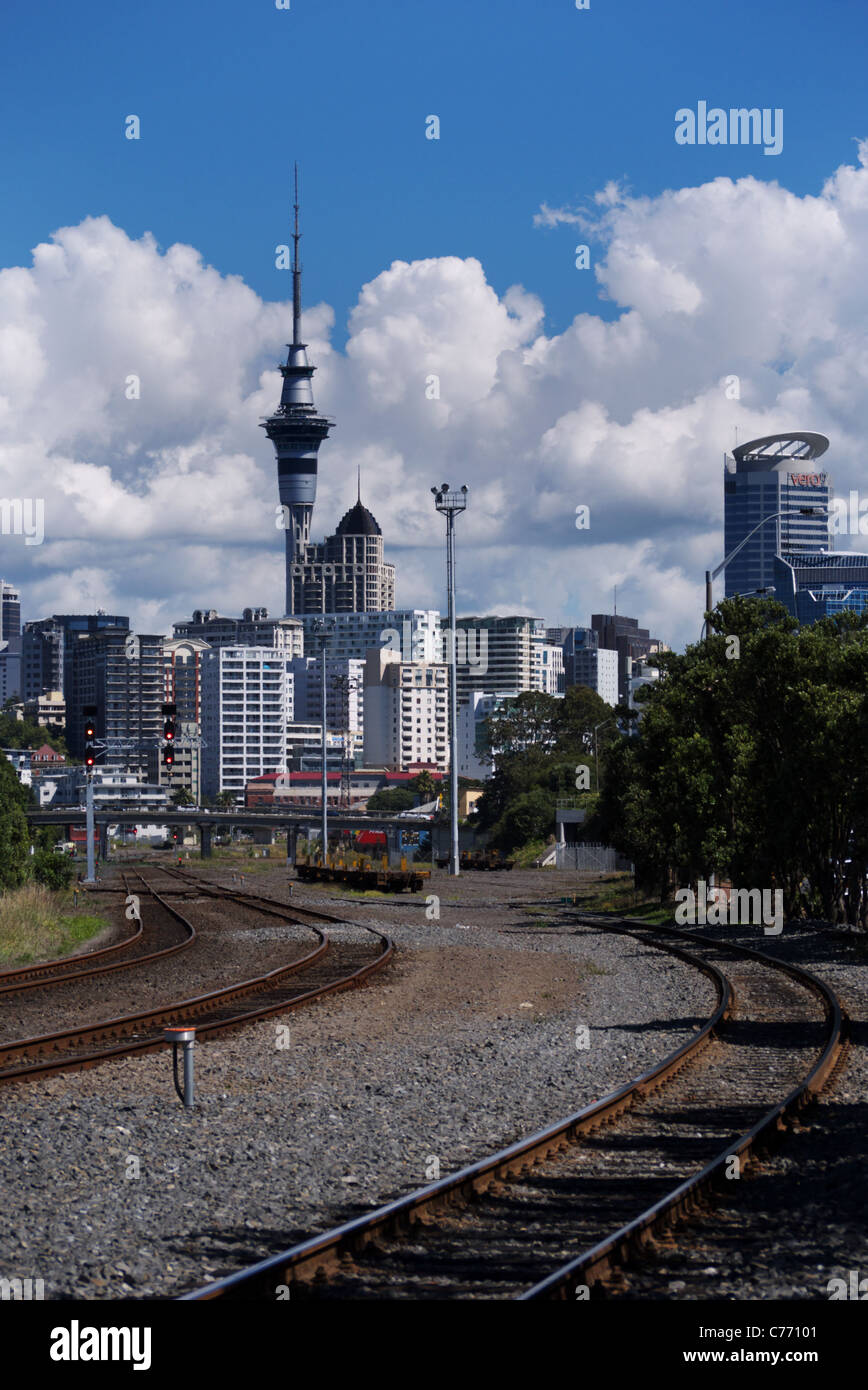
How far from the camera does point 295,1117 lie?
12969 mm

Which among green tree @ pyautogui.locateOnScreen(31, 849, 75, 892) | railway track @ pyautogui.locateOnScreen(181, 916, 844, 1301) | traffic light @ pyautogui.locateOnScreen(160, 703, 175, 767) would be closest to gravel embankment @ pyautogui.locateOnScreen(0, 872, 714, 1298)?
railway track @ pyautogui.locateOnScreen(181, 916, 844, 1301)

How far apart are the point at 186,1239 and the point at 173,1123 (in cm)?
380

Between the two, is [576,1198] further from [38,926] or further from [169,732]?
[169,732]

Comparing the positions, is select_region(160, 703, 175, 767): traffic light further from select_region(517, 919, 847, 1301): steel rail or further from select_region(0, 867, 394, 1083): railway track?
select_region(517, 919, 847, 1301): steel rail

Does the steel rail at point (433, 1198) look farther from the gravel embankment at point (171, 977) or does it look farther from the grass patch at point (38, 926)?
the grass patch at point (38, 926)

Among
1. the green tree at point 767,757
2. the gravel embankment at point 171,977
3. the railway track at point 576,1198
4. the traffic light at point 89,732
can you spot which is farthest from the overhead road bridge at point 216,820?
the railway track at point 576,1198

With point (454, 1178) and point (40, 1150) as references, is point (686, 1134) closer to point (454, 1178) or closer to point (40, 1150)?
point (454, 1178)

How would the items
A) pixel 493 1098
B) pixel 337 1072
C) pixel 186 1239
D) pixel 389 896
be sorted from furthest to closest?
1. pixel 389 896
2. pixel 337 1072
3. pixel 493 1098
4. pixel 186 1239

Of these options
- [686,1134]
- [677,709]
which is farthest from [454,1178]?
[677,709]

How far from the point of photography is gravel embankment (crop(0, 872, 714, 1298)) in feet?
29.7

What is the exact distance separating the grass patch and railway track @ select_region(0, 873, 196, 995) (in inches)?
47.2

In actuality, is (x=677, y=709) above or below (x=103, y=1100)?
above

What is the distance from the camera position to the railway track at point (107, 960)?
2494 centimetres
